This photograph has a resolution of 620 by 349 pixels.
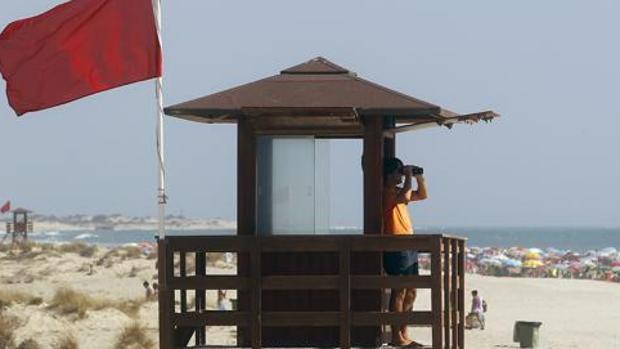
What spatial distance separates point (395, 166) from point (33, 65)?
3562mm

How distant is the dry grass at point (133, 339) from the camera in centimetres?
2556

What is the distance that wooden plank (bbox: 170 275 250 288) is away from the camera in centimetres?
1174

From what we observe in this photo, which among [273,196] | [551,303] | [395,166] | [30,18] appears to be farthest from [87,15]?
[551,303]

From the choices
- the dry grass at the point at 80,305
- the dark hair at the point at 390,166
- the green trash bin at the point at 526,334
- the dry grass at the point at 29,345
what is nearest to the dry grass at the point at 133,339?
the dry grass at the point at 29,345

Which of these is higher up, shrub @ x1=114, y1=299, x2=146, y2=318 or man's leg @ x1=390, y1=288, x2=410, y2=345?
man's leg @ x1=390, y1=288, x2=410, y2=345

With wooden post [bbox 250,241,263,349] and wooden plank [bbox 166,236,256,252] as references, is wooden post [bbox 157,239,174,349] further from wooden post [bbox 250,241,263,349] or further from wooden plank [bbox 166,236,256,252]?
wooden post [bbox 250,241,263,349]

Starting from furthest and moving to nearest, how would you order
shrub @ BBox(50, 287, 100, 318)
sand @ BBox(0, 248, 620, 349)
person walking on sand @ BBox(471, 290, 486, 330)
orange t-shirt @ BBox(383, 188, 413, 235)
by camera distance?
1. person walking on sand @ BBox(471, 290, 486, 330)
2. shrub @ BBox(50, 287, 100, 318)
3. sand @ BBox(0, 248, 620, 349)
4. orange t-shirt @ BBox(383, 188, 413, 235)

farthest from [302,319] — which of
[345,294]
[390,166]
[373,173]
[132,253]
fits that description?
[132,253]

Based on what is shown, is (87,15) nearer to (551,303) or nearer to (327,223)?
(327,223)

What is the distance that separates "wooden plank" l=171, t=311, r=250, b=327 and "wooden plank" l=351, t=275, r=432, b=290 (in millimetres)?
1002

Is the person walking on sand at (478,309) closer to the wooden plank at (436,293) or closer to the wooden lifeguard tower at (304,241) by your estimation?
the wooden lifeguard tower at (304,241)

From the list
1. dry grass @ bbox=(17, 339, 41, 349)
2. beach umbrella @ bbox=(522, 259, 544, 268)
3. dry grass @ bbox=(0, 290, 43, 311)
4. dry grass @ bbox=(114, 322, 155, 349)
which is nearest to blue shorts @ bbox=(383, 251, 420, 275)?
dry grass @ bbox=(114, 322, 155, 349)

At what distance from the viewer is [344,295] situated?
461 inches

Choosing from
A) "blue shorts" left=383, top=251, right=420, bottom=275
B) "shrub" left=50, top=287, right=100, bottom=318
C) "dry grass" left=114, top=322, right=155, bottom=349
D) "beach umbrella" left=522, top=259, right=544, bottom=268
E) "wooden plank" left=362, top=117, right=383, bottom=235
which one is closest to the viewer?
"blue shorts" left=383, top=251, right=420, bottom=275
